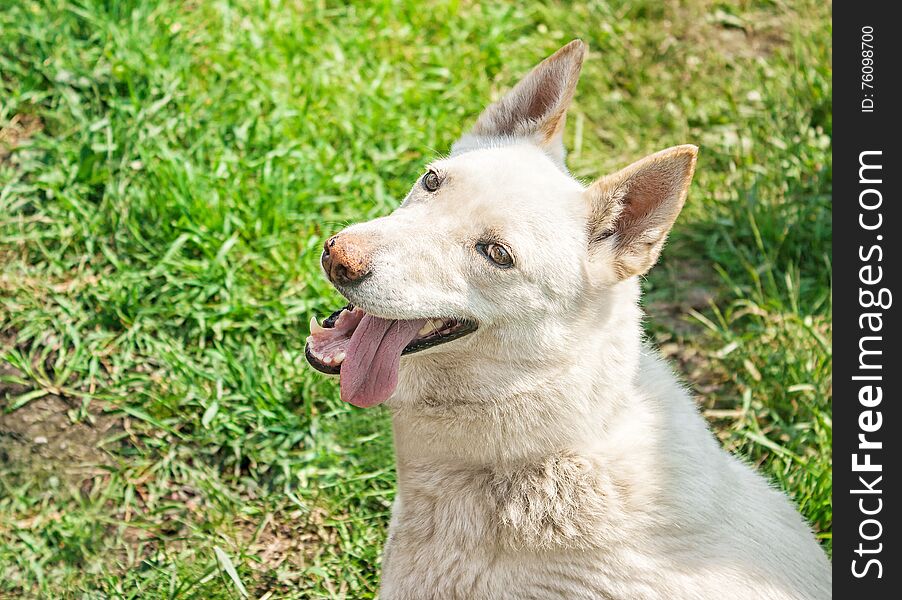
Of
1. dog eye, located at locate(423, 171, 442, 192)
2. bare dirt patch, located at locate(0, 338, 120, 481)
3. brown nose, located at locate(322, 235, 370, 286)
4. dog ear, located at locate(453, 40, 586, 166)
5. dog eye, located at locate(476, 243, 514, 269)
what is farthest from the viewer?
bare dirt patch, located at locate(0, 338, 120, 481)

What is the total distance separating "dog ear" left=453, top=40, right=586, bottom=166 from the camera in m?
3.20

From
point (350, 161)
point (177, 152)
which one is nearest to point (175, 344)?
point (177, 152)

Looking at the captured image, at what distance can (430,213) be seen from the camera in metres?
2.97

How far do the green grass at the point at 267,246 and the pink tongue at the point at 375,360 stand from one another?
1.09 meters

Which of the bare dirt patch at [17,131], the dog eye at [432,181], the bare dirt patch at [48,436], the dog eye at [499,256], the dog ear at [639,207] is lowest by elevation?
the bare dirt patch at [48,436]

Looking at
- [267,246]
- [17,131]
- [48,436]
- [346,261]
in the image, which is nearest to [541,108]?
[346,261]

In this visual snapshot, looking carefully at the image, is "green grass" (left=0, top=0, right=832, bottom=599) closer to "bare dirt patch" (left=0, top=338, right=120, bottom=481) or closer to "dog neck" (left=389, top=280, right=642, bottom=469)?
"bare dirt patch" (left=0, top=338, right=120, bottom=481)

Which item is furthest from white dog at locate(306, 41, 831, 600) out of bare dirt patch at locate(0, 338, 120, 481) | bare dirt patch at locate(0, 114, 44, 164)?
bare dirt patch at locate(0, 114, 44, 164)

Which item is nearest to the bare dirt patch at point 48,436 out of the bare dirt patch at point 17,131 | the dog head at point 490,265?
the bare dirt patch at point 17,131

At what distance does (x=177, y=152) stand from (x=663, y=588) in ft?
10.1

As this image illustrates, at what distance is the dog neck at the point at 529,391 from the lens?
2.93 metres

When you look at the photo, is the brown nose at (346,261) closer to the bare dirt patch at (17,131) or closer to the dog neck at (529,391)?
the dog neck at (529,391)

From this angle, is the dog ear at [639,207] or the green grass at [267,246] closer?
the dog ear at [639,207]
